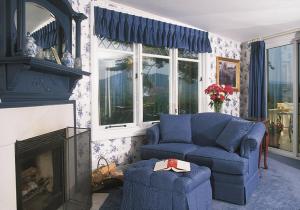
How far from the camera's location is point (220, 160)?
2.90 m

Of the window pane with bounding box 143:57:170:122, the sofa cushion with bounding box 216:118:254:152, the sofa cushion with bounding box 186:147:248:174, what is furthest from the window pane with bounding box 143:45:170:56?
the sofa cushion with bounding box 186:147:248:174

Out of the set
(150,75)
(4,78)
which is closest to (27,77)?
(4,78)

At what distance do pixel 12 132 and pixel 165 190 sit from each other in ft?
4.40

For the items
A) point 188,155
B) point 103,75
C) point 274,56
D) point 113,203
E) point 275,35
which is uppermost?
point 275,35

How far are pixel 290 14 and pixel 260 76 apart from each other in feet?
4.94

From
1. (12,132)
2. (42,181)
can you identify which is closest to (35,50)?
(12,132)

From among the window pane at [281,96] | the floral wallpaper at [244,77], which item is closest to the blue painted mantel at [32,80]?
the window pane at [281,96]

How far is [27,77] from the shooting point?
1.89 metres

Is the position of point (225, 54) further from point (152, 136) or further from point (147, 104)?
point (152, 136)

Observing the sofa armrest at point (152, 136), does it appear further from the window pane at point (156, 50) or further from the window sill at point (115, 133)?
the window pane at point (156, 50)

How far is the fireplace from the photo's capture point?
6.67ft

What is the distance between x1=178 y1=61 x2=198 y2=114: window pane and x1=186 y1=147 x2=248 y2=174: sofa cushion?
1.55 metres

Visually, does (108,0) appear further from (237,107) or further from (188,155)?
(237,107)

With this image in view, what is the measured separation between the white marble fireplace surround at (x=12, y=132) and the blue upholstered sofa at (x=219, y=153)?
166cm
